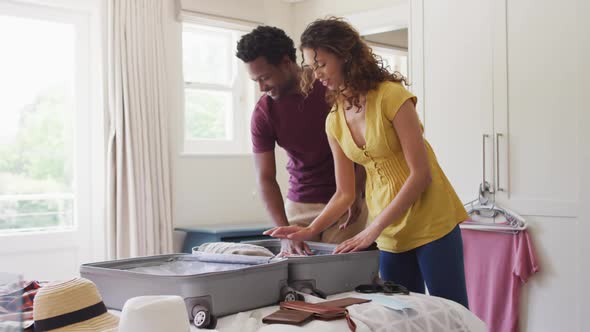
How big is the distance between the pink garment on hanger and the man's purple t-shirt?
1295 mm

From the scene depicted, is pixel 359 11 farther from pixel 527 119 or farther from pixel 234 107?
pixel 527 119

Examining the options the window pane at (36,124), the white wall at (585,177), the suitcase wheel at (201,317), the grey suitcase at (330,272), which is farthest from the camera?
the window pane at (36,124)

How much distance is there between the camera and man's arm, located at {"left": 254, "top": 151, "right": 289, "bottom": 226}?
2.28 metres

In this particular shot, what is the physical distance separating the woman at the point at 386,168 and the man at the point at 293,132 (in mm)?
181

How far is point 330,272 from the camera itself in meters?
1.62

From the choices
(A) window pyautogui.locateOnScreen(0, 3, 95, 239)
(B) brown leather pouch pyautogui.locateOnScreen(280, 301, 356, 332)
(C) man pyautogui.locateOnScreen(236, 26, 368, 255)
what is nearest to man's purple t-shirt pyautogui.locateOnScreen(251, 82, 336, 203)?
(C) man pyautogui.locateOnScreen(236, 26, 368, 255)

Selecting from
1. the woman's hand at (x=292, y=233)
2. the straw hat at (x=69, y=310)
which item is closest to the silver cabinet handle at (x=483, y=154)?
the woman's hand at (x=292, y=233)

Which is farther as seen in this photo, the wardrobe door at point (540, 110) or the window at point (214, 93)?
the window at point (214, 93)

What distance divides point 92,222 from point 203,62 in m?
1.27

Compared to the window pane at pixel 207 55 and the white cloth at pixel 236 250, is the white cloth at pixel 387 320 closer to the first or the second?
the white cloth at pixel 236 250

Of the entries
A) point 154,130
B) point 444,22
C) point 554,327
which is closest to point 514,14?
point 444,22

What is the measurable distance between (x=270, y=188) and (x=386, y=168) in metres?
0.57

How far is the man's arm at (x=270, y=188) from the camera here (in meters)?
2.28

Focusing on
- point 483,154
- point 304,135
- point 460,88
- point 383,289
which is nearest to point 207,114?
point 460,88
